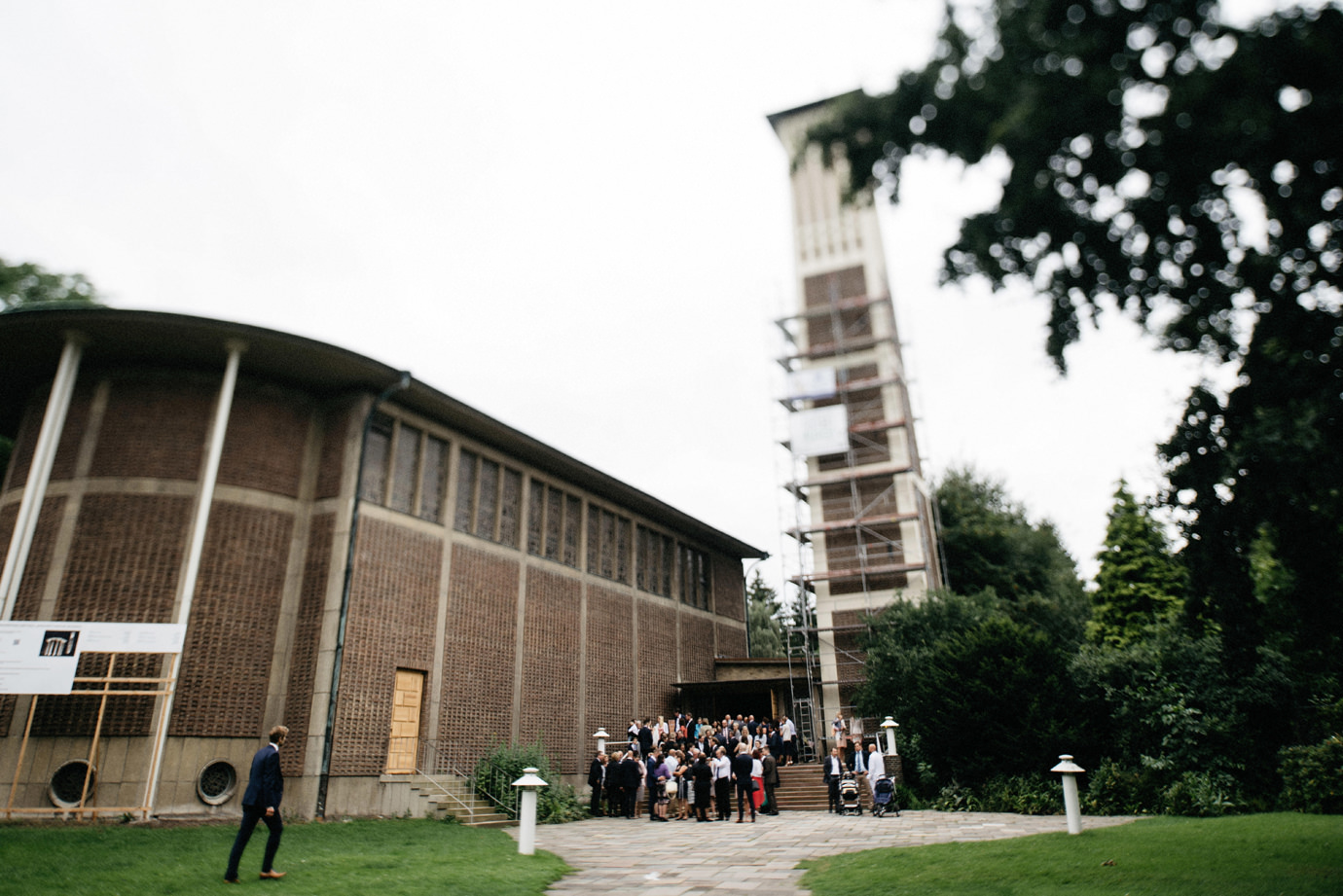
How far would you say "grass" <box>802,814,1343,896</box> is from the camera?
709 cm

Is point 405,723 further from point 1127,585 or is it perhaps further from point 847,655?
point 1127,585

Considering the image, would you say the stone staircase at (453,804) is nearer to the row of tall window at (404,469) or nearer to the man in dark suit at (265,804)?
the row of tall window at (404,469)

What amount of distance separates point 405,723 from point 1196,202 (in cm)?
1567


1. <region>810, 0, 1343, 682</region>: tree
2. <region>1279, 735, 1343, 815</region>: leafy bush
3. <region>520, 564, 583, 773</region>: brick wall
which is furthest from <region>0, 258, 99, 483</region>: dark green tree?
<region>1279, 735, 1343, 815</region>: leafy bush

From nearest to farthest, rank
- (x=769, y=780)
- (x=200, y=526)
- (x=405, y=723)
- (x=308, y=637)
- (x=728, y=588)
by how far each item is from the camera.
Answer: (x=200, y=526) → (x=308, y=637) → (x=405, y=723) → (x=769, y=780) → (x=728, y=588)

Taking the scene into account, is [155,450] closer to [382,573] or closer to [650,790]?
[382,573]

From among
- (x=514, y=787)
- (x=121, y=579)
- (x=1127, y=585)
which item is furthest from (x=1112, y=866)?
(x=1127, y=585)

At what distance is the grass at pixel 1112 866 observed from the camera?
279 inches

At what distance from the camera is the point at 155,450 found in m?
16.1

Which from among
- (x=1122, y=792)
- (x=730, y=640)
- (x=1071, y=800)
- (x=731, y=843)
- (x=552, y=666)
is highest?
(x=730, y=640)

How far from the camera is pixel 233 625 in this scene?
612 inches

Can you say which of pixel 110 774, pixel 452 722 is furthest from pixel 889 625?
pixel 110 774

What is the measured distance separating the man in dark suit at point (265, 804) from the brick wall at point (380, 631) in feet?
24.1

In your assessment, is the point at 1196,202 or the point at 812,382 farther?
the point at 812,382
